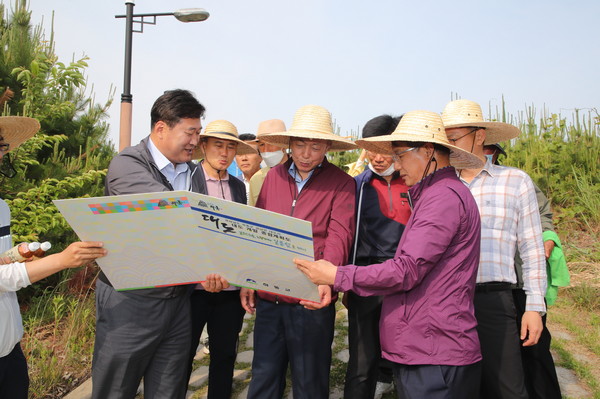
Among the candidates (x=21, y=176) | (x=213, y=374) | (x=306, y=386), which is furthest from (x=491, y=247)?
(x=21, y=176)

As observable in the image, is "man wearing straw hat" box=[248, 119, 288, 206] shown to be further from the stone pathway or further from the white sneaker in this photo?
the white sneaker

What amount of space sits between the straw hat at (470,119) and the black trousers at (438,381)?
1.57 m

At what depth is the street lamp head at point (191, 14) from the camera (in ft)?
24.7

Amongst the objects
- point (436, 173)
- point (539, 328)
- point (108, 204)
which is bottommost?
point (539, 328)

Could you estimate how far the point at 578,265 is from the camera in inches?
277

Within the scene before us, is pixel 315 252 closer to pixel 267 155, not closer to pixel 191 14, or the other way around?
pixel 267 155

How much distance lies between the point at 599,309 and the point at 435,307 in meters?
5.24

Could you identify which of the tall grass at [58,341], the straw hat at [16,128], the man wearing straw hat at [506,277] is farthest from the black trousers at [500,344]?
the tall grass at [58,341]

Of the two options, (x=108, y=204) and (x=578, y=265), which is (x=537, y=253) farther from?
(x=578, y=265)

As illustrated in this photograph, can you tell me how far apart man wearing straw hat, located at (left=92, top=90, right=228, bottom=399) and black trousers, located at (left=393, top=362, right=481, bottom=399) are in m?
1.02

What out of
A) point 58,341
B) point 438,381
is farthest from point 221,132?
point 58,341

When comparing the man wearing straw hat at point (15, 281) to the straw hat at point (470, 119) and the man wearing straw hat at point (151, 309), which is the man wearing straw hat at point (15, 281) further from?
the straw hat at point (470, 119)

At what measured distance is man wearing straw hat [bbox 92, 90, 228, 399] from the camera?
2285 mm

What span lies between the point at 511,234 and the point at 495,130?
83cm
